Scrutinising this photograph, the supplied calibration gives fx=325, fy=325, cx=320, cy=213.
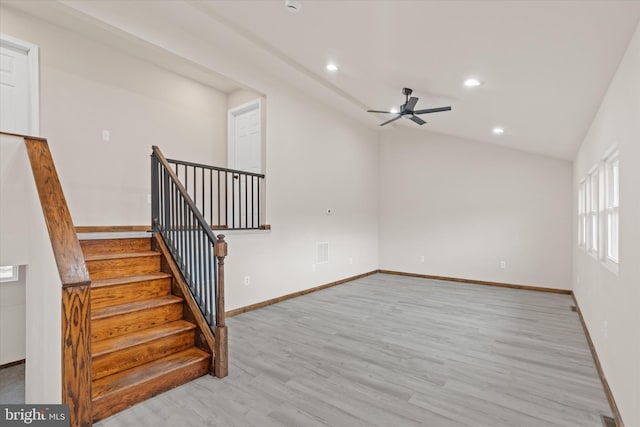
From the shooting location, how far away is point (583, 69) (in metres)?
2.42

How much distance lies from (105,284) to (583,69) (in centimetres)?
416

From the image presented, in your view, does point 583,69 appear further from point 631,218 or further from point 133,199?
point 133,199

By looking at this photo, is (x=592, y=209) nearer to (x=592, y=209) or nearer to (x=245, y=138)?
(x=592, y=209)

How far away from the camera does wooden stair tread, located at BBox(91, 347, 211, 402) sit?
88.6 inches

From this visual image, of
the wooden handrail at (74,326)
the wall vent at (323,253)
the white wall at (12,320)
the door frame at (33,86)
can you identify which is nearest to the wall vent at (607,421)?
the wooden handrail at (74,326)

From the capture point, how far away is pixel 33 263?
97.9 inches

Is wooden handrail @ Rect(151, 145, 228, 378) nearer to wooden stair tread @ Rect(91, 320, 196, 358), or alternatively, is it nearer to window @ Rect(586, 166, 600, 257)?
wooden stair tread @ Rect(91, 320, 196, 358)

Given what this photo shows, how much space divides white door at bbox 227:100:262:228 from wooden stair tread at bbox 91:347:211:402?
95.0 inches

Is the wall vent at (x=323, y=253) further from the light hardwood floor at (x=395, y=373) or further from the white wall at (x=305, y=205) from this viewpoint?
the light hardwood floor at (x=395, y=373)

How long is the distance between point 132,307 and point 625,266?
3.59 m

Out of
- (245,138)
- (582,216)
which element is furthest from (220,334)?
(582,216)

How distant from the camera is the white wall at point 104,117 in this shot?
12.6ft

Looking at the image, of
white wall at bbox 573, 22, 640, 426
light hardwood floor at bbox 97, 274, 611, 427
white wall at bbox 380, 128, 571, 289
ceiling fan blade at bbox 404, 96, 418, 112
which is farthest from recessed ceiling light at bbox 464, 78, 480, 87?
white wall at bbox 380, 128, 571, 289

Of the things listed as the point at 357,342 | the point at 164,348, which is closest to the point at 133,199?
the point at 164,348
